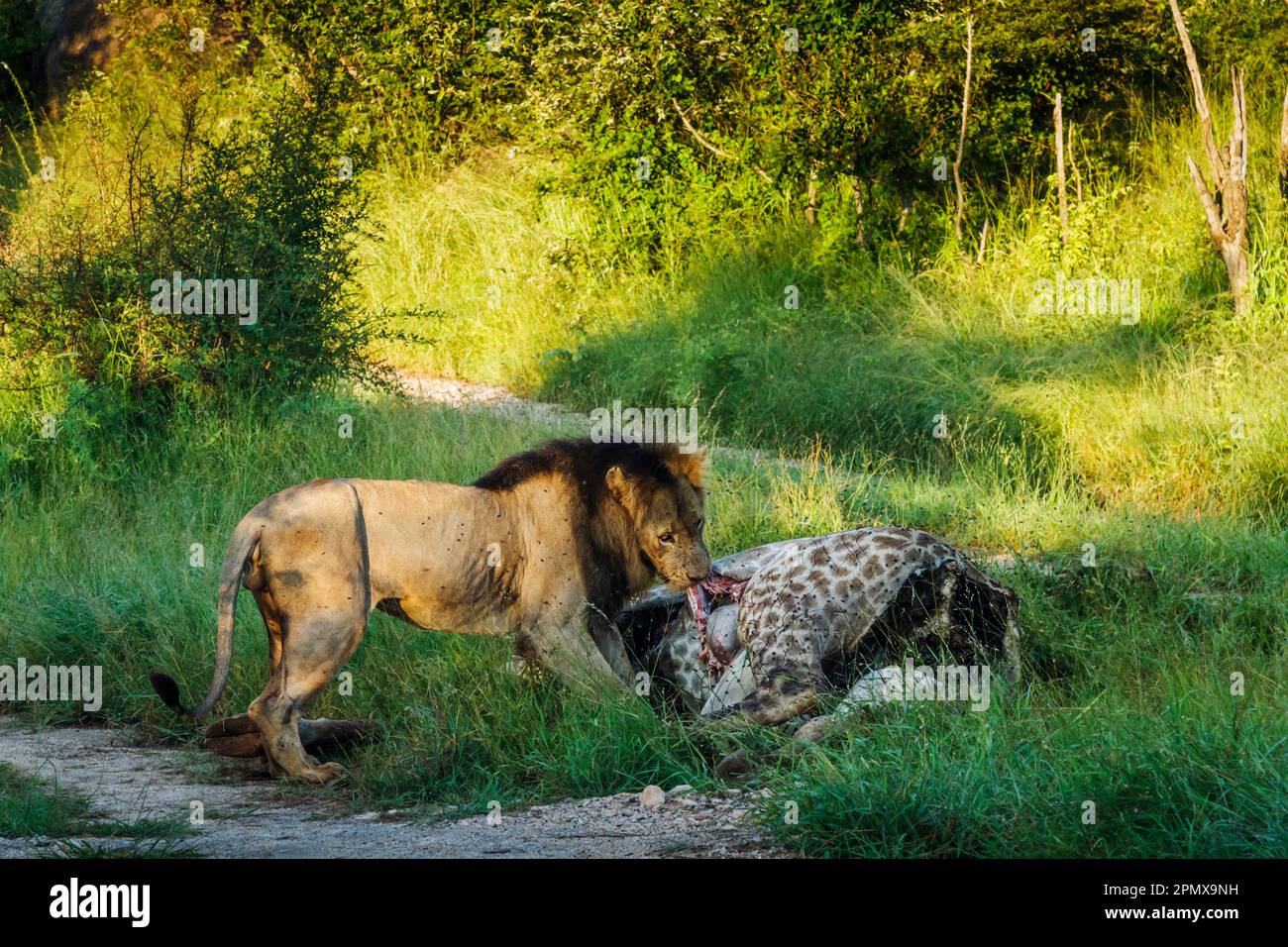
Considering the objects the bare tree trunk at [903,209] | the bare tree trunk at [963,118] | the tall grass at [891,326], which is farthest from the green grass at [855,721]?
the bare tree trunk at [903,209]

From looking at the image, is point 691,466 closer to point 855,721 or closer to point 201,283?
point 855,721

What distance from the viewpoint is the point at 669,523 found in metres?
5.80

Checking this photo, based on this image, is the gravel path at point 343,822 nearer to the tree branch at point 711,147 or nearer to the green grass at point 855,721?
the green grass at point 855,721

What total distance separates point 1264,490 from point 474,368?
24.8 ft

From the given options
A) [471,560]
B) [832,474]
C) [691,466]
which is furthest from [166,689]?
[832,474]

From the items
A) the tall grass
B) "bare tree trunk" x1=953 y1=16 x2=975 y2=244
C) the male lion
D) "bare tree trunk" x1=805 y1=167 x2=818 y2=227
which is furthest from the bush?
"bare tree trunk" x1=953 y1=16 x2=975 y2=244

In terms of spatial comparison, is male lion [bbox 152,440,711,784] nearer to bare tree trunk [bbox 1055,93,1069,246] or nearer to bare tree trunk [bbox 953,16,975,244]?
bare tree trunk [bbox 1055,93,1069,246]

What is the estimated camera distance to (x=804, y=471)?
9375 mm

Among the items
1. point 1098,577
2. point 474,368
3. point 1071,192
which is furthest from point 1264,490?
point 474,368

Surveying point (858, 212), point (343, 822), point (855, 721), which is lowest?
point (343, 822)

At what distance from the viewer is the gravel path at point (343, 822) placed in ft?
14.4

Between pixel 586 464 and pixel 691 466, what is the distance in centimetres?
40

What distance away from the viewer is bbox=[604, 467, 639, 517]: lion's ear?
230 inches
